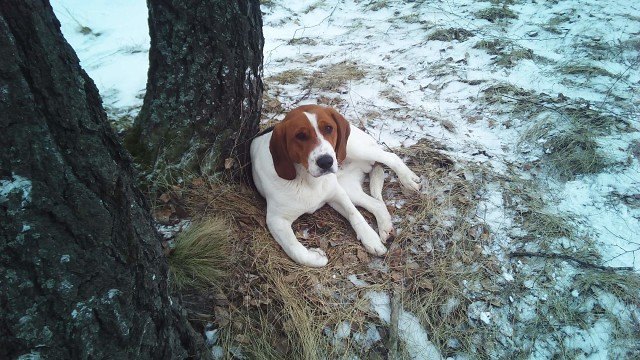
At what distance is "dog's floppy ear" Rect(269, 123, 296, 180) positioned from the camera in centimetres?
296

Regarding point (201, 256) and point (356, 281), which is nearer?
point (201, 256)

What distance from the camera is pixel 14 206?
46.9 inches

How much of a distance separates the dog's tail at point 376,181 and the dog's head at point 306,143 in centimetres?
69

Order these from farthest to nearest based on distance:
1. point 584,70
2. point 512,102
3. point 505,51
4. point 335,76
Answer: point 505,51 → point 335,76 → point 584,70 → point 512,102

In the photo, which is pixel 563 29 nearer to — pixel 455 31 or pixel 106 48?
pixel 455 31

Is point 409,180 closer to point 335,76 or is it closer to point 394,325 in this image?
point 394,325

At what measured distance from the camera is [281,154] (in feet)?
9.81

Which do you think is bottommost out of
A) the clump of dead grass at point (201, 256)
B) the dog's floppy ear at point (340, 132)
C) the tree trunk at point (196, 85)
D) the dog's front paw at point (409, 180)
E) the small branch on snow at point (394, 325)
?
the small branch on snow at point (394, 325)

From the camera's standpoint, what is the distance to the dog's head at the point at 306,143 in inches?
111

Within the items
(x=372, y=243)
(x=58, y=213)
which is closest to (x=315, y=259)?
(x=372, y=243)

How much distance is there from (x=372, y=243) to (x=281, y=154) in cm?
99

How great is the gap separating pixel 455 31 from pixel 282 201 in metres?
3.88

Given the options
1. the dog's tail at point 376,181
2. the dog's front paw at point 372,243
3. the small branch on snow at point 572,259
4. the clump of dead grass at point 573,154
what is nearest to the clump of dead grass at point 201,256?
the dog's front paw at point 372,243

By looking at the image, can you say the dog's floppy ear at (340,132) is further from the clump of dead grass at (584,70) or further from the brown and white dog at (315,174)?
the clump of dead grass at (584,70)
